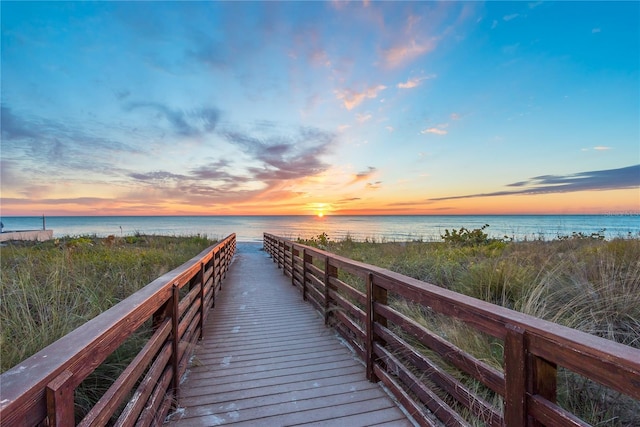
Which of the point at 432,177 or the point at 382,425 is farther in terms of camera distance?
the point at 432,177

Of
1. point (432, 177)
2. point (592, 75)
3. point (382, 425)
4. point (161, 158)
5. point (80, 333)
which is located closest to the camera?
point (80, 333)

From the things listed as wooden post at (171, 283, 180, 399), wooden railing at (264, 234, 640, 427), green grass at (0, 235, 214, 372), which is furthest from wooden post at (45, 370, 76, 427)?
wooden railing at (264, 234, 640, 427)

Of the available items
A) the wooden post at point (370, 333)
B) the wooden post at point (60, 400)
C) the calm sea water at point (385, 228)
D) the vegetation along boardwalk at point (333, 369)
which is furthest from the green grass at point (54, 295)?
the calm sea water at point (385, 228)

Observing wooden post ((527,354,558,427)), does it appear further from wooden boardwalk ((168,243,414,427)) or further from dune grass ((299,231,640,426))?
wooden boardwalk ((168,243,414,427))

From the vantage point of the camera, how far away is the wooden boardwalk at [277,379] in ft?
7.16

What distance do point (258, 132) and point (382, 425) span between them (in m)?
12.4

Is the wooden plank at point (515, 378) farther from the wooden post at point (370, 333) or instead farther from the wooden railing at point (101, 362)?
the wooden railing at point (101, 362)

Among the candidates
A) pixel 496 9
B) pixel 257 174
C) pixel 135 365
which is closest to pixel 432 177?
pixel 496 9

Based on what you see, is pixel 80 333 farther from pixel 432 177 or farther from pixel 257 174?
pixel 257 174

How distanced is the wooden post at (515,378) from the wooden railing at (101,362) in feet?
5.60

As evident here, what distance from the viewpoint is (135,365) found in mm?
1613

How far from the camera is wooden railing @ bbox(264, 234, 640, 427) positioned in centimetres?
99

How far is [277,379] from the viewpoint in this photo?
2.74 metres

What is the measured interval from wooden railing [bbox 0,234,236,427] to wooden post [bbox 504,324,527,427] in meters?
1.71
